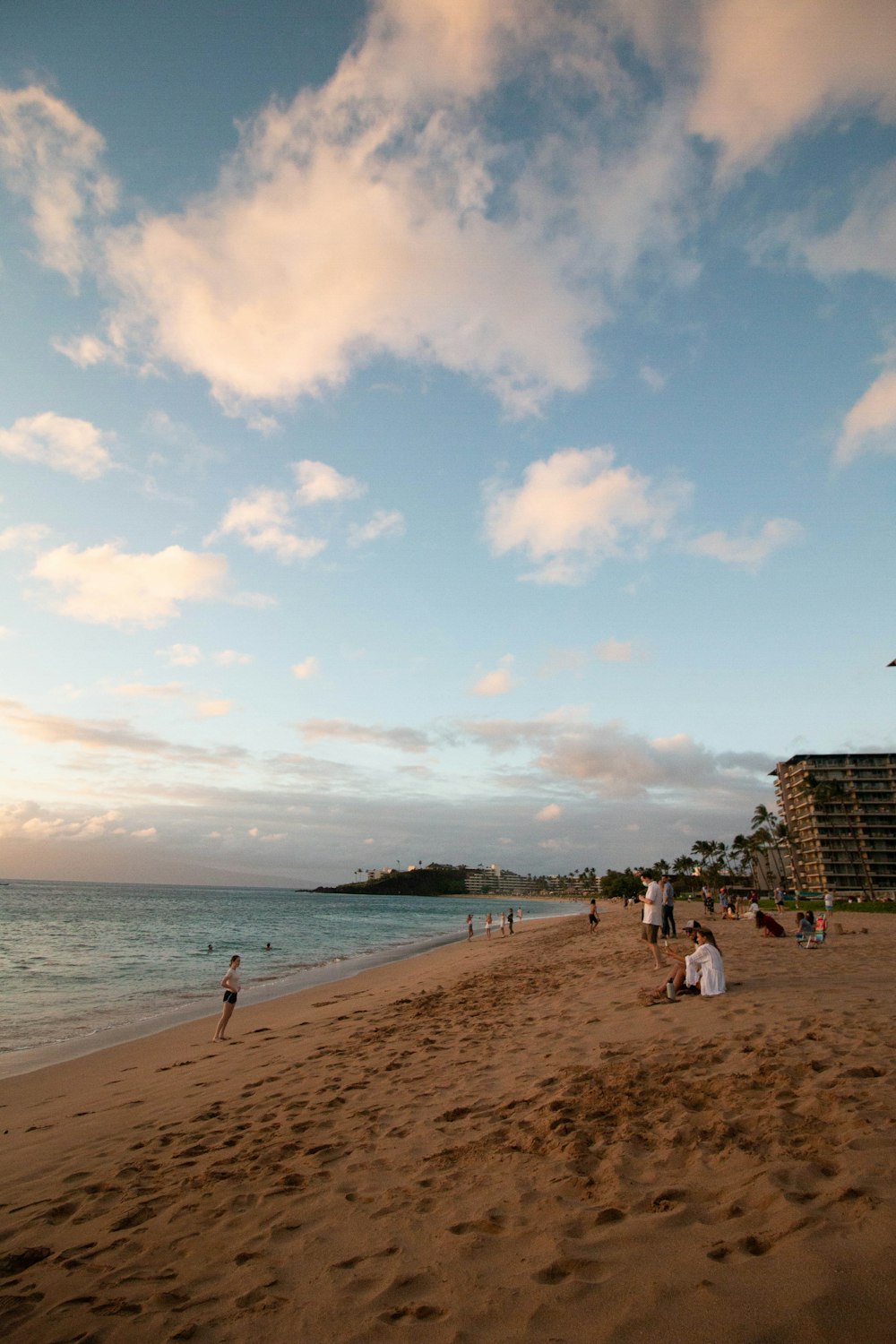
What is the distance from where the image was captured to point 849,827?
11144 cm

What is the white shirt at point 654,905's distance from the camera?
15.2 meters

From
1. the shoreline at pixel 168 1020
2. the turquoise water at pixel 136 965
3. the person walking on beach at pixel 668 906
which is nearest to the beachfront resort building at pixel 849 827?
the turquoise water at pixel 136 965

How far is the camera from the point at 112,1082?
11.2 metres

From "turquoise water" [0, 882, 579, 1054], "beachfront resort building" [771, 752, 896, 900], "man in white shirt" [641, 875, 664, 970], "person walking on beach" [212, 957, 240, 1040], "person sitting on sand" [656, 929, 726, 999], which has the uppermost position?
"beachfront resort building" [771, 752, 896, 900]

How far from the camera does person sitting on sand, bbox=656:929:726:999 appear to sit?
11.0 metres

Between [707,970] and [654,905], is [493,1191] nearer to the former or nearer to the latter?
[707,970]

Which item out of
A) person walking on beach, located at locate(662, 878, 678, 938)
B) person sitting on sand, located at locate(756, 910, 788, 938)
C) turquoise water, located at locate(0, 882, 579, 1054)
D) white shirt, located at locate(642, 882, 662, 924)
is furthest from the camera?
person sitting on sand, located at locate(756, 910, 788, 938)

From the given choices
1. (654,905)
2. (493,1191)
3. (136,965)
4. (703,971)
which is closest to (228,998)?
(703,971)

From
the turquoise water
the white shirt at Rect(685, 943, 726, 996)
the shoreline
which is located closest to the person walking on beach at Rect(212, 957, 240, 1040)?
the shoreline

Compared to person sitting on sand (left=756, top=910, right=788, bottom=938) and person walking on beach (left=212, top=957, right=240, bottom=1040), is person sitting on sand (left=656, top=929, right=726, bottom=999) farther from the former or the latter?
person sitting on sand (left=756, top=910, right=788, bottom=938)

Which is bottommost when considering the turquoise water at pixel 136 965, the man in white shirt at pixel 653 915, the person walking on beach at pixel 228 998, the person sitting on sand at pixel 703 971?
the turquoise water at pixel 136 965

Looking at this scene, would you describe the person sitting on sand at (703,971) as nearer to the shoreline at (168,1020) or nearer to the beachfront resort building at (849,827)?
the shoreline at (168,1020)

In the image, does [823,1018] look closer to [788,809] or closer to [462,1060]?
[462,1060]

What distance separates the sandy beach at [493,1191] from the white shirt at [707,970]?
1.69 feet
